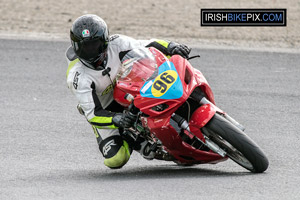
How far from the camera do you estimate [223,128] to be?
240 inches

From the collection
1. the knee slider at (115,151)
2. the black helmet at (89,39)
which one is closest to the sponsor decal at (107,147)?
the knee slider at (115,151)

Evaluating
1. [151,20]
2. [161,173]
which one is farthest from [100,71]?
[151,20]

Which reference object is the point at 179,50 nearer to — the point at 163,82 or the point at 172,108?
the point at 163,82

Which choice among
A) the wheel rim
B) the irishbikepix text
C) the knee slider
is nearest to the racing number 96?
the wheel rim

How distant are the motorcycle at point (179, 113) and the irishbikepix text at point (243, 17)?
30.7ft

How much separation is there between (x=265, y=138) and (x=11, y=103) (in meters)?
3.95

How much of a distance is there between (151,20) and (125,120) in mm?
9696

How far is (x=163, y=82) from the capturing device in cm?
624

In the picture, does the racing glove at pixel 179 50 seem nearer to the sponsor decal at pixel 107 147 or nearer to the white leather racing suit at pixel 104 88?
the white leather racing suit at pixel 104 88

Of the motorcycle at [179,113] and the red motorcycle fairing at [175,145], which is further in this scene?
the red motorcycle fairing at [175,145]

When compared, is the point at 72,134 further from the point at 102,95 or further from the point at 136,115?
the point at 136,115

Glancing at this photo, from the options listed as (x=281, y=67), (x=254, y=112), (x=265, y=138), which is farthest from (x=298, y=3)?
(x=265, y=138)

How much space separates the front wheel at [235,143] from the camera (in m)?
6.10

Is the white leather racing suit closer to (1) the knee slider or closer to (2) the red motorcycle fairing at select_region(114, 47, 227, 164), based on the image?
(1) the knee slider
